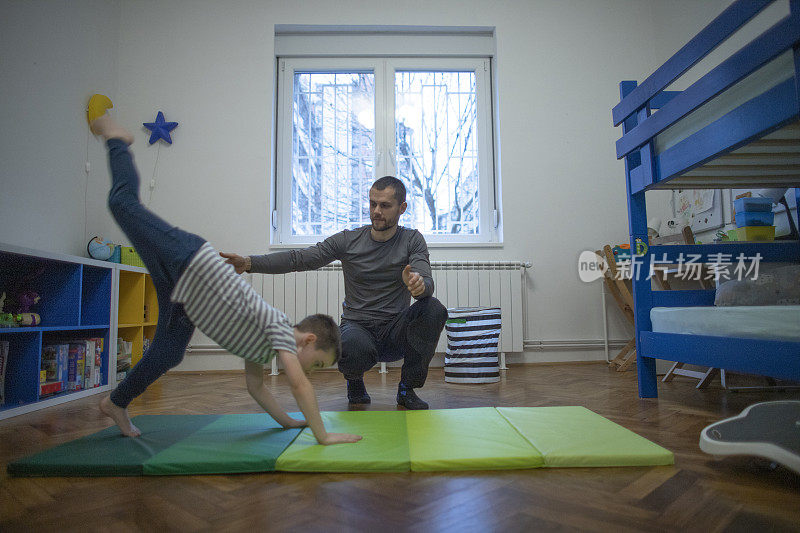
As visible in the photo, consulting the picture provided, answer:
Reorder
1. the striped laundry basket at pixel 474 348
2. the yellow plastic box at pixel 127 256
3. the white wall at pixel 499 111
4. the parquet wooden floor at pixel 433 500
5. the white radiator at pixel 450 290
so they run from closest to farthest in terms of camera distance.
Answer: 1. the parquet wooden floor at pixel 433 500
2. the striped laundry basket at pixel 474 348
3. the yellow plastic box at pixel 127 256
4. the white radiator at pixel 450 290
5. the white wall at pixel 499 111

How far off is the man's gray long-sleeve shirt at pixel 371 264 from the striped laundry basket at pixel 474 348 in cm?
91

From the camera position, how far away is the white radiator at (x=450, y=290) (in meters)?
3.89

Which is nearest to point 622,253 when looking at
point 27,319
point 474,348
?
point 474,348

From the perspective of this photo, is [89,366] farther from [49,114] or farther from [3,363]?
[49,114]

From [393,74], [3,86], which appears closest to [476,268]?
[393,74]

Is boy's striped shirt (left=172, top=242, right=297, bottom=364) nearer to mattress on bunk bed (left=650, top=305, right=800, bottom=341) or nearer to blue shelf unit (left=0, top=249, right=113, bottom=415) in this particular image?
blue shelf unit (left=0, top=249, right=113, bottom=415)

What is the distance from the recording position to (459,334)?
10.4 ft

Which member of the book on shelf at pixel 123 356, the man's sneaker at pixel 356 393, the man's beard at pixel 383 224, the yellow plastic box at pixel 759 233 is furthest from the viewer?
the book on shelf at pixel 123 356

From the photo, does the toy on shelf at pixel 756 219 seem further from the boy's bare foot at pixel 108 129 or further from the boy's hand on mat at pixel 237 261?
the boy's bare foot at pixel 108 129

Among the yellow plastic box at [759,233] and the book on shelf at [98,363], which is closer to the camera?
the yellow plastic box at [759,233]

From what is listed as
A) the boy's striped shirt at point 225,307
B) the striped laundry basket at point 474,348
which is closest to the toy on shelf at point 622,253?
the striped laundry basket at point 474,348

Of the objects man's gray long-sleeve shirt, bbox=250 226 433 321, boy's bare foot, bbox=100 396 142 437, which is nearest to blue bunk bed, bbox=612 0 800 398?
man's gray long-sleeve shirt, bbox=250 226 433 321

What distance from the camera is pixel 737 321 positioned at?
181cm

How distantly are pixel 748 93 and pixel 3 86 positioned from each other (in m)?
3.81
